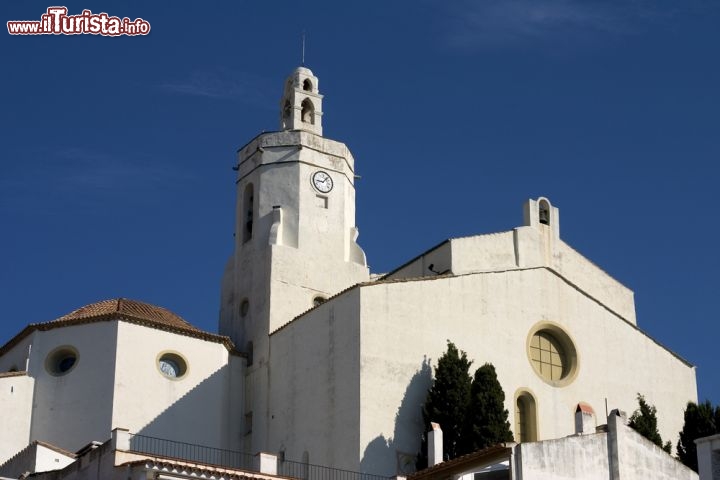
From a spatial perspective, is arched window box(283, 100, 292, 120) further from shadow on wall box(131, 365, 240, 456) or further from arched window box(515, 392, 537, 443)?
arched window box(515, 392, 537, 443)

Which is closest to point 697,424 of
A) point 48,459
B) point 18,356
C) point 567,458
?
point 567,458

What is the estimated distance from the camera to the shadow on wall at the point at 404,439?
35219mm

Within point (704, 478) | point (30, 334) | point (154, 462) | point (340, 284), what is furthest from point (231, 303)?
point (704, 478)

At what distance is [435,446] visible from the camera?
109 feet

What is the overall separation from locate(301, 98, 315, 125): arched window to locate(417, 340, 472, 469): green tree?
14.0 metres

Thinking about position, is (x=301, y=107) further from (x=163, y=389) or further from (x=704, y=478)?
(x=704, y=478)

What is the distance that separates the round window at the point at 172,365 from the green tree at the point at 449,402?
8241 millimetres

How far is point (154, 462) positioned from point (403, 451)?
9501 mm

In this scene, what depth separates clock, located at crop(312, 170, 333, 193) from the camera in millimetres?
45969

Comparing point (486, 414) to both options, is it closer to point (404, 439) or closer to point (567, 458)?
point (404, 439)

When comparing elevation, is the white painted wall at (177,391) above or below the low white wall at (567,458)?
above

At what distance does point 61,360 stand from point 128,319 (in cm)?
236

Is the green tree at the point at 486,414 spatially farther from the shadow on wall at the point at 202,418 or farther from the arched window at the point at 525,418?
the shadow on wall at the point at 202,418

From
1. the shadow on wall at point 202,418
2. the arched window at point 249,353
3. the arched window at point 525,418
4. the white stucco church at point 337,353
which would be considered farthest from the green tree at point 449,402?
the arched window at point 249,353
